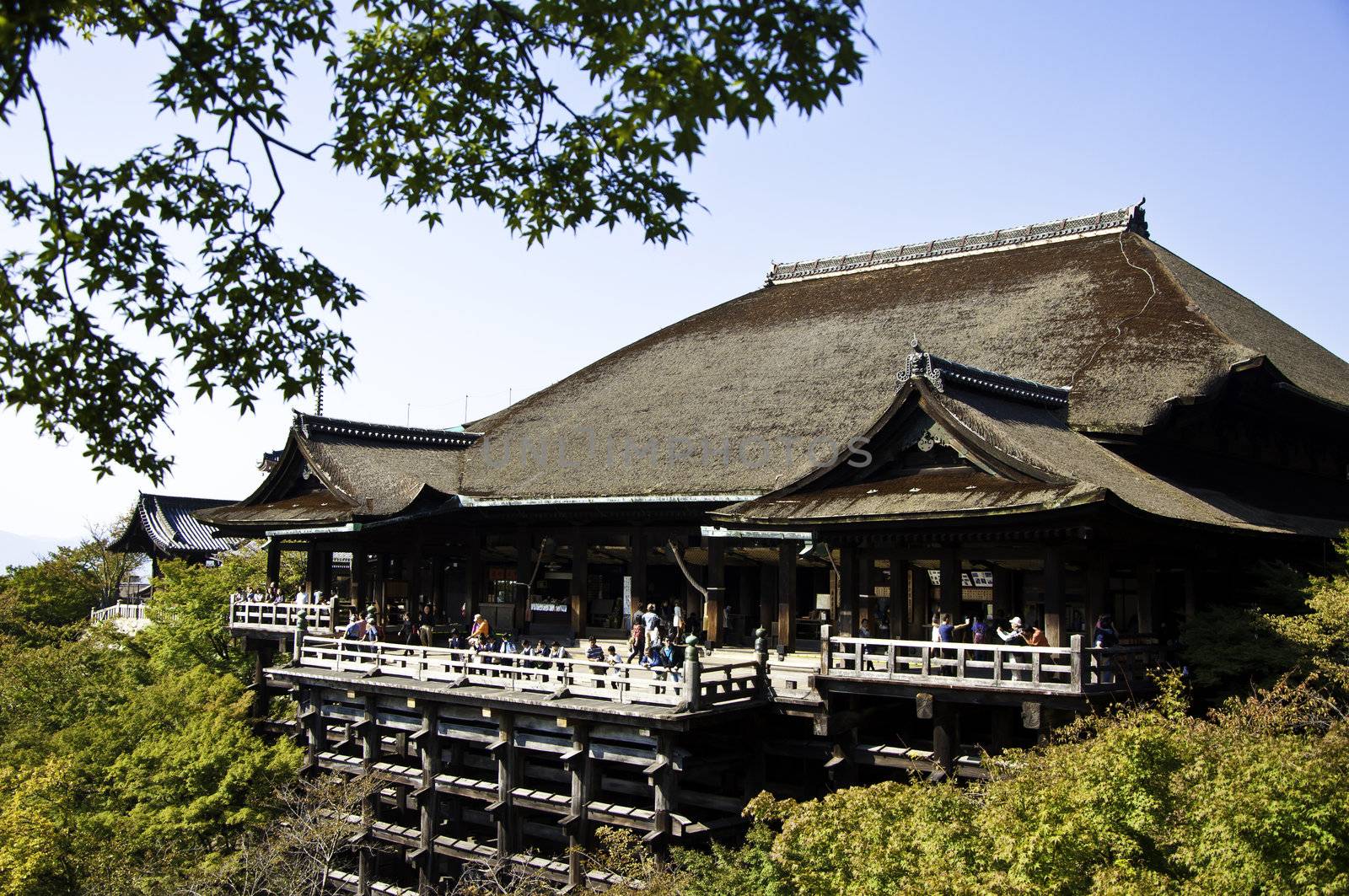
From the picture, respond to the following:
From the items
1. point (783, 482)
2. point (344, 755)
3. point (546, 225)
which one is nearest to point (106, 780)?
point (344, 755)

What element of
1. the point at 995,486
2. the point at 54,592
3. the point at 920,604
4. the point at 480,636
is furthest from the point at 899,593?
the point at 54,592

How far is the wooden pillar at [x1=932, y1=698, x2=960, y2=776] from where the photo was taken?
2036 centimetres

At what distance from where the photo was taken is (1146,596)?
22.4m

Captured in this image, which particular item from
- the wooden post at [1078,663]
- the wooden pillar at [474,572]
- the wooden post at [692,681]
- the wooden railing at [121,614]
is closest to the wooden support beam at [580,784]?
the wooden post at [692,681]

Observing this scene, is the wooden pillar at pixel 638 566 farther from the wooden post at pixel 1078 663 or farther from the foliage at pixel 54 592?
the foliage at pixel 54 592

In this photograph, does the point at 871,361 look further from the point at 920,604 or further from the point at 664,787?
the point at 664,787

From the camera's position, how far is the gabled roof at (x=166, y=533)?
55250 millimetres

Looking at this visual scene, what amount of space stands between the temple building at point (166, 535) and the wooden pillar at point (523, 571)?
27277 millimetres

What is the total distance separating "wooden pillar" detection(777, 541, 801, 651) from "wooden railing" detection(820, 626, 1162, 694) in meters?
4.67

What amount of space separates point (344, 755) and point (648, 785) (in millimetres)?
10437

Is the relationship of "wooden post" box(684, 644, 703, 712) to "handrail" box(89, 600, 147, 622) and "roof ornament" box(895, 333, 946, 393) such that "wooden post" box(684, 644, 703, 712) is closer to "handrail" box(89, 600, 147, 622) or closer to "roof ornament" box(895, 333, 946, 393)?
"roof ornament" box(895, 333, 946, 393)

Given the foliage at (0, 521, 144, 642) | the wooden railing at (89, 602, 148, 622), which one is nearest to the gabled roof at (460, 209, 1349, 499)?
the wooden railing at (89, 602, 148, 622)

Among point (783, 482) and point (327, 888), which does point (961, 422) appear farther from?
point (327, 888)

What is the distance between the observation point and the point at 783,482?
2411 cm
